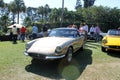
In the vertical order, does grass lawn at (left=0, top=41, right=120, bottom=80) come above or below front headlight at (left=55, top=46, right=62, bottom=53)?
below

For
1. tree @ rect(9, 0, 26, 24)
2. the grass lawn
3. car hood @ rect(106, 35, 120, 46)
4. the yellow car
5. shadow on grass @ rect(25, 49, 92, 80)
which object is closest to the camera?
the grass lawn

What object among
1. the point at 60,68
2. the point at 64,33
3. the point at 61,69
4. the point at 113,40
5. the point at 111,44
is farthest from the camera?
the point at 113,40

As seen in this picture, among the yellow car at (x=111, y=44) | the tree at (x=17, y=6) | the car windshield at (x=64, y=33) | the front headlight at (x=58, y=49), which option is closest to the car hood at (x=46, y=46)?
the front headlight at (x=58, y=49)

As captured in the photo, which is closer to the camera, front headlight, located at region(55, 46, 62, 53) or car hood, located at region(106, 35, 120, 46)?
front headlight, located at region(55, 46, 62, 53)

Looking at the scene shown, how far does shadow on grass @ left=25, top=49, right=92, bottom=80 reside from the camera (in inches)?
272

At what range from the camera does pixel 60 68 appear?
25.6ft

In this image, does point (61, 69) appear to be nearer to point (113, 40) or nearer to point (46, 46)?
point (46, 46)

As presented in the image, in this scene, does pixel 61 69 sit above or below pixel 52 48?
below

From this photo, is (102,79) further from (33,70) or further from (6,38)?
(6,38)

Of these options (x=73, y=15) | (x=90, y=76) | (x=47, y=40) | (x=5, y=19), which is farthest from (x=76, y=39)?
(x=73, y=15)

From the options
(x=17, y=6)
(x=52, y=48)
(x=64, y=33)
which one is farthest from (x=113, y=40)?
(x=17, y=6)

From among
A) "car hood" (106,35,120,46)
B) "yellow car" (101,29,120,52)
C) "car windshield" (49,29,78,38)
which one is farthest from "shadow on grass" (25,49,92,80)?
"car hood" (106,35,120,46)

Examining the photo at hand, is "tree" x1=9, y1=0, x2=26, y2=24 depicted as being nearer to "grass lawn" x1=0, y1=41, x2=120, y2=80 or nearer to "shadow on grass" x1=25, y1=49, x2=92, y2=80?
"grass lawn" x1=0, y1=41, x2=120, y2=80

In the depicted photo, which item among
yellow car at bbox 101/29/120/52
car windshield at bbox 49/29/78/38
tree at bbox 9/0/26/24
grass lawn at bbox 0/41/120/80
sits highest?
tree at bbox 9/0/26/24
